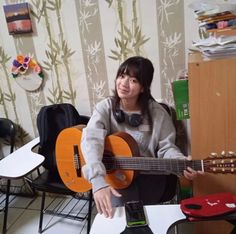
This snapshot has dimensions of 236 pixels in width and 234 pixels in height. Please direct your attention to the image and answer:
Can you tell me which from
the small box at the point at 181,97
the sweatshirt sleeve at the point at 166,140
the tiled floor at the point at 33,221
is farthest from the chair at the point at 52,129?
the small box at the point at 181,97

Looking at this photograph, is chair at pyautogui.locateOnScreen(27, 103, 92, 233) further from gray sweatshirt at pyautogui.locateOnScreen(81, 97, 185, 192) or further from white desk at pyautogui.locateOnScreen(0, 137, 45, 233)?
gray sweatshirt at pyautogui.locateOnScreen(81, 97, 185, 192)

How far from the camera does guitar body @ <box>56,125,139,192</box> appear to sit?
1.39m

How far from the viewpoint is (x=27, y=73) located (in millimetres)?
2021

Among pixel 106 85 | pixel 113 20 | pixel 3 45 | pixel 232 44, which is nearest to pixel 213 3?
pixel 232 44

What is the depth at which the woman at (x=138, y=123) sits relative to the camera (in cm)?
141

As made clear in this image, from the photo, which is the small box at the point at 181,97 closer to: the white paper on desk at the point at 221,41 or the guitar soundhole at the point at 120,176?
the white paper on desk at the point at 221,41

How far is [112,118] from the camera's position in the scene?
1524 mm

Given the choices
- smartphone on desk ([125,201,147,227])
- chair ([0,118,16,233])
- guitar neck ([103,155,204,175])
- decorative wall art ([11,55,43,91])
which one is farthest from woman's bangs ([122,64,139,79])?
chair ([0,118,16,233])

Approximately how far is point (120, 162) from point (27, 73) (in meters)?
1.13

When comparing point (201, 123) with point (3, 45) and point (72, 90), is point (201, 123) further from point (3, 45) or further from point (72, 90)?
point (3, 45)

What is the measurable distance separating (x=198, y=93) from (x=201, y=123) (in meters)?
0.14

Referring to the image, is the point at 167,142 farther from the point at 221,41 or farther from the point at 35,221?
the point at 35,221

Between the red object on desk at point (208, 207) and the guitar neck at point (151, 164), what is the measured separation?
0.23m

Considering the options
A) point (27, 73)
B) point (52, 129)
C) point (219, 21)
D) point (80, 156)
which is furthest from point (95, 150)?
point (27, 73)
